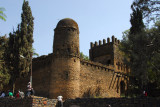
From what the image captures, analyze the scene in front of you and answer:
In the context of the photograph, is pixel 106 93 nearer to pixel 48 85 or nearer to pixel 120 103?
pixel 48 85

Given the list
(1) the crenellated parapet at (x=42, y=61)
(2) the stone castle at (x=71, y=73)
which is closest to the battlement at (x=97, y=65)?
(2) the stone castle at (x=71, y=73)

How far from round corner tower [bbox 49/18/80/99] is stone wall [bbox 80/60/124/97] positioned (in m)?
3.03

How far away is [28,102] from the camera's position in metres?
20.3

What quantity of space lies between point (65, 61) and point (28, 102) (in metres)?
11.1

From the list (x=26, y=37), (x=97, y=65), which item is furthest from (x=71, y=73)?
(x=97, y=65)

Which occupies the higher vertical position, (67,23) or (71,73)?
(67,23)

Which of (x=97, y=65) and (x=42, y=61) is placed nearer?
(x=42, y=61)

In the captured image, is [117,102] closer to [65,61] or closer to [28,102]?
[28,102]

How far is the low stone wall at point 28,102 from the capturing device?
65.9 feet

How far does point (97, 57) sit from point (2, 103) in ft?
80.9

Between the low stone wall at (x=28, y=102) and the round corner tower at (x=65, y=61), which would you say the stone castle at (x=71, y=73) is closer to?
the round corner tower at (x=65, y=61)

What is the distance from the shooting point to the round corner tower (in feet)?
97.7

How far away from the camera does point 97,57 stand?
44625 millimetres

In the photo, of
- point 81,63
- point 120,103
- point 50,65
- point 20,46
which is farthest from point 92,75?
point 120,103
